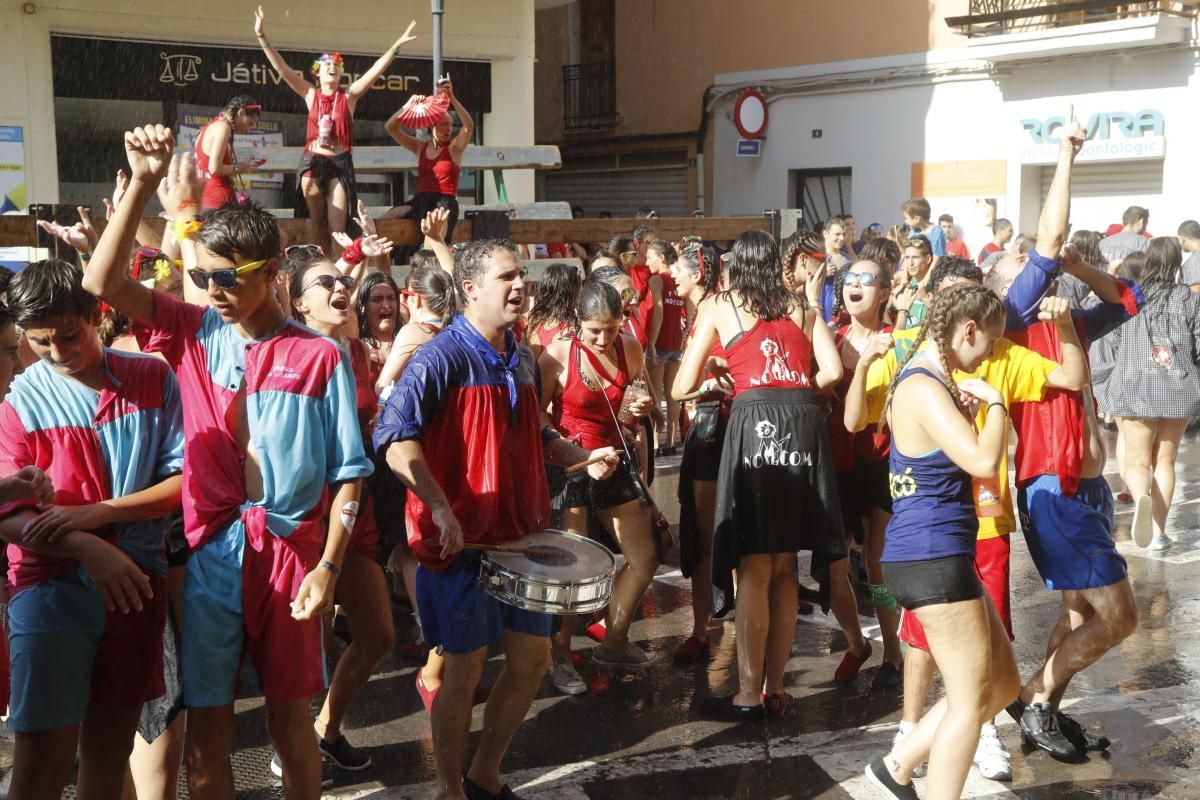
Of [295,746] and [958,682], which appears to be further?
[958,682]

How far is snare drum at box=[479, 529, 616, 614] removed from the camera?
429cm

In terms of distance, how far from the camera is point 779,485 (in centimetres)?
566

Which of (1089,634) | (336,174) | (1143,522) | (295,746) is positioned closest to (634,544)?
(1089,634)

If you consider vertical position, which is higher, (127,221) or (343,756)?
(127,221)

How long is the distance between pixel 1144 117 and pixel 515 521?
63.1 ft

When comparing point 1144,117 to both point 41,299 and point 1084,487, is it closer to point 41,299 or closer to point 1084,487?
point 1084,487

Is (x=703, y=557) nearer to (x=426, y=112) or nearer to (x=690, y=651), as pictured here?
(x=690, y=651)

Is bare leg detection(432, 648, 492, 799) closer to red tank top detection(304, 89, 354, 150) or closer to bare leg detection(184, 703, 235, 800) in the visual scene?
bare leg detection(184, 703, 235, 800)

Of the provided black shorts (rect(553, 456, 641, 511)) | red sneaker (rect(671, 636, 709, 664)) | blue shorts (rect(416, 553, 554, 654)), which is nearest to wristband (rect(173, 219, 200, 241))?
blue shorts (rect(416, 553, 554, 654))

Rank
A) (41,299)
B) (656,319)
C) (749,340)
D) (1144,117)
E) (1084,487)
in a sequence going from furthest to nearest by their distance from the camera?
(1144,117), (656,319), (749,340), (1084,487), (41,299)

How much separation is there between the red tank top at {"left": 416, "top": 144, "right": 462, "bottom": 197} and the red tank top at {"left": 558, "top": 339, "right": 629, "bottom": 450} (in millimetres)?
5372

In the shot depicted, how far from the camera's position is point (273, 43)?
17.2 metres

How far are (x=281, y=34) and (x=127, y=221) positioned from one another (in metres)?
14.3

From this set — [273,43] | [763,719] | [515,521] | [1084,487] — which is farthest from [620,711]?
[273,43]
